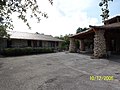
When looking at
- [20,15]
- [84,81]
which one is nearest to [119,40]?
[20,15]

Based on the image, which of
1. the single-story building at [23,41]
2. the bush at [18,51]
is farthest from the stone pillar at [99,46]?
the single-story building at [23,41]

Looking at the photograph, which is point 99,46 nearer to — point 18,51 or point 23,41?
point 18,51

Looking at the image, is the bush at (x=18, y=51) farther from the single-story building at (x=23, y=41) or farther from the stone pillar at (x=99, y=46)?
the stone pillar at (x=99, y=46)

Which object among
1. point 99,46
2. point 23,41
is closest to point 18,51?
point 23,41

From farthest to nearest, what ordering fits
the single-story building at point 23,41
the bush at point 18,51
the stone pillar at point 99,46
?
the single-story building at point 23,41 → the bush at point 18,51 → the stone pillar at point 99,46

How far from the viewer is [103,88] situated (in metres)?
6.54

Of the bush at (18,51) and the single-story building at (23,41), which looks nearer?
the bush at (18,51)

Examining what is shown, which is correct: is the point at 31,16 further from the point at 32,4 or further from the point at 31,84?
the point at 31,84

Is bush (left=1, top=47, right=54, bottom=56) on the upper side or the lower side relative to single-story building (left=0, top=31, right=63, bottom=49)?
lower

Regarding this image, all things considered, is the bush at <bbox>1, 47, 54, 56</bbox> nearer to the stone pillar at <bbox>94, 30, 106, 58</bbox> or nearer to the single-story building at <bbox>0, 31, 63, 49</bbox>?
the single-story building at <bbox>0, 31, 63, 49</bbox>

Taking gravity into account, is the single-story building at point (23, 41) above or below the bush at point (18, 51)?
above

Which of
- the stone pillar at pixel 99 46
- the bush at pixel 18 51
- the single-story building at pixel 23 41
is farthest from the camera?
the single-story building at pixel 23 41

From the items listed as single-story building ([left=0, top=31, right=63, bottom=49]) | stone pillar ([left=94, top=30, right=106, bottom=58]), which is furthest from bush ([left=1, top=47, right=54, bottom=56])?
stone pillar ([left=94, top=30, right=106, bottom=58])

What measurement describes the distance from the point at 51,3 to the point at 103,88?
8987 millimetres
